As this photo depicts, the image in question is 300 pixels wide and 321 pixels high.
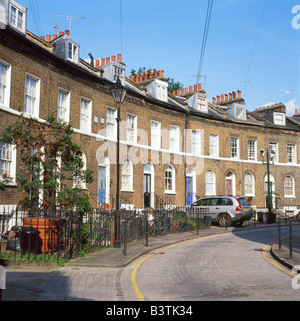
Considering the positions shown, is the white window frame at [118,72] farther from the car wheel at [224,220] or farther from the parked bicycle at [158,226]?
the car wheel at [224,220]

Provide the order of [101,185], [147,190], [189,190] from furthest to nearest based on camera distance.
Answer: [189,190] < [147,190] < [101,185]

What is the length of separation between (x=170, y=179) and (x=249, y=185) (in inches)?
339

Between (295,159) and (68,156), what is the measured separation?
27.6 meters

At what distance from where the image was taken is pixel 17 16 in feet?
55.1

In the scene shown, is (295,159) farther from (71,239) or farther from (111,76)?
(71,239)

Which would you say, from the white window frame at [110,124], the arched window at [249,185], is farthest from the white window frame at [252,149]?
the white window frame at [110,124]

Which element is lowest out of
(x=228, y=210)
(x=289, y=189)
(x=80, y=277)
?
(x=80, y=277)

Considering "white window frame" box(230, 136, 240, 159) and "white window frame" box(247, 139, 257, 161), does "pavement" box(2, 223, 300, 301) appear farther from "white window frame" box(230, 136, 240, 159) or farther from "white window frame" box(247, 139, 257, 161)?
"white window frame" box(247, 139, 257, 161)

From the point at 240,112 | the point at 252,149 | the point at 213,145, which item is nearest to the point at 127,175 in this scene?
the point at 213,145

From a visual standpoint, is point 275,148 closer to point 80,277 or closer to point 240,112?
point 240,112

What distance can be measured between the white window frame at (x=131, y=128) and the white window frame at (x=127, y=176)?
4.92 ft

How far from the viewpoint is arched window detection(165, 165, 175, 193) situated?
90.1 feet

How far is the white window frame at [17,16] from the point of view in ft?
53.8

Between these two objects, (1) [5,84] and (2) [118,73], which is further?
(2) [118,73]
